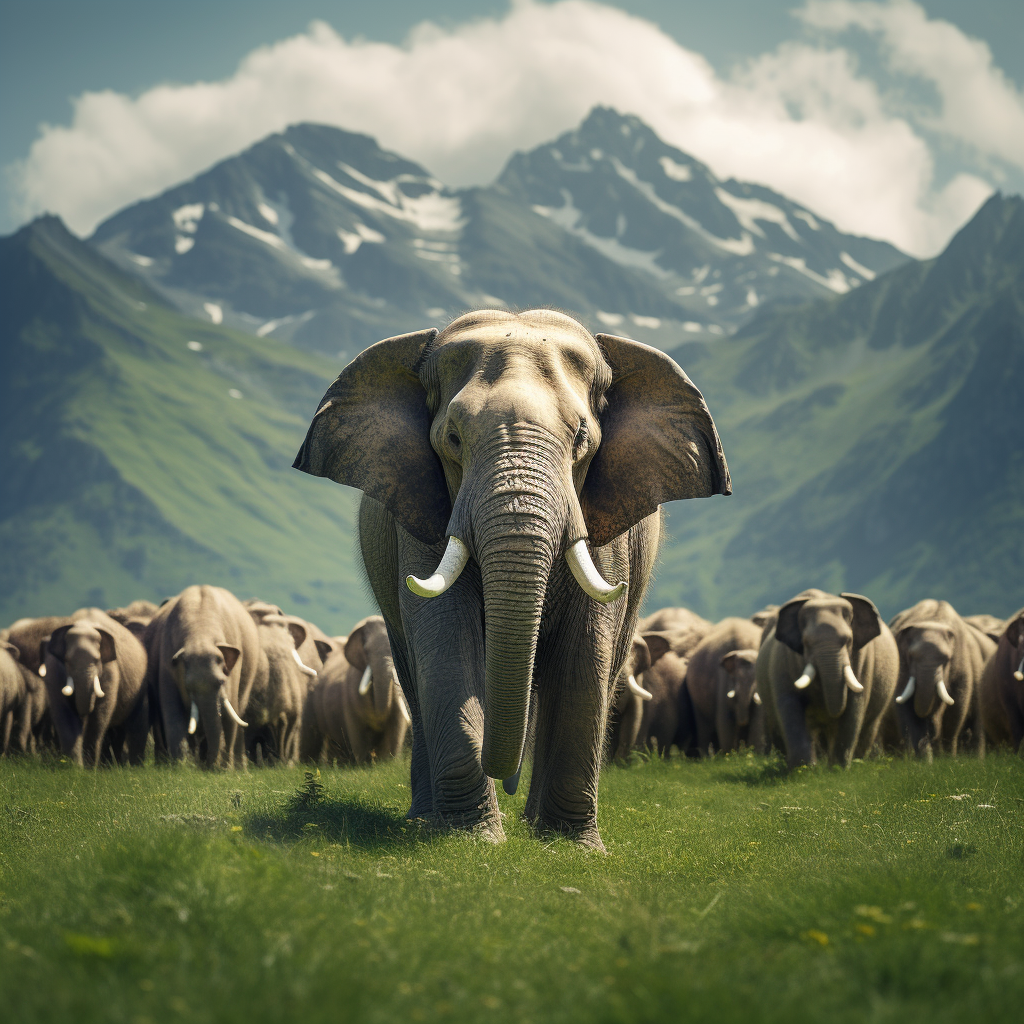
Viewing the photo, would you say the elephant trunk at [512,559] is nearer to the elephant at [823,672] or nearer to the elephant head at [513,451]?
the elephant head at [513,451]

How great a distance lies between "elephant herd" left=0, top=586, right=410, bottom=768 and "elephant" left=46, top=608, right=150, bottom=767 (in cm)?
2

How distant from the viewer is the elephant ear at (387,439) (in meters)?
9.38

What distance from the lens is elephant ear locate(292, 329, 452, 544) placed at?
938 cm

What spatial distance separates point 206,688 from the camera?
56.5 feet

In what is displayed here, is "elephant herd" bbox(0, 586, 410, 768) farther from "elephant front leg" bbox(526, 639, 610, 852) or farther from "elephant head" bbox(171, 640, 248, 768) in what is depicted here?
"elephant front leg" bbox(526, 639, 610, 852)

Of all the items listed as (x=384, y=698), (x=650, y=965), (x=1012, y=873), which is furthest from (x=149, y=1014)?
(x=384, y=698)

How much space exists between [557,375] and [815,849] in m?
4.07

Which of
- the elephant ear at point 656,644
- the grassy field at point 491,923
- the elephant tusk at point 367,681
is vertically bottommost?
the grassy field at point 491,923

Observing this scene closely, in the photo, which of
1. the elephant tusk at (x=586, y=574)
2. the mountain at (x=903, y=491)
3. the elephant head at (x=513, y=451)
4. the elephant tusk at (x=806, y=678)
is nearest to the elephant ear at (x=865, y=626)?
the elephant tusk at (x=806, y=678)

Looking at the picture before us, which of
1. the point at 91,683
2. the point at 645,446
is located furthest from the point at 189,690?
the point at 645,446

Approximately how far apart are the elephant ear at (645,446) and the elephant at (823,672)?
6.62 m

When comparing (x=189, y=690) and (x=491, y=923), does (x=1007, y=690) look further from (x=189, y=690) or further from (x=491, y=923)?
(x=491, y=923)

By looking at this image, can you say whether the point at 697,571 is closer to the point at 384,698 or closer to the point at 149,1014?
the point at 384,698

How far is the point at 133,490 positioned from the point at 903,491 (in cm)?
10052
